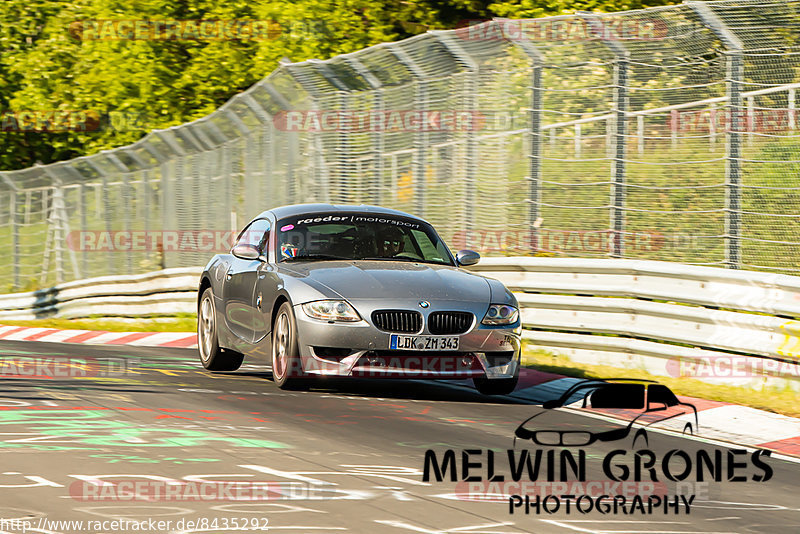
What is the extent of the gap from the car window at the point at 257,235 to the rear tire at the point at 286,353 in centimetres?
125

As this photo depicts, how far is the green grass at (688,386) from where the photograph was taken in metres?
10.2

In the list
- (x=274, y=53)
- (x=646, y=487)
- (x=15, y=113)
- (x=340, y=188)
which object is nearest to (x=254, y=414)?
(x=646, y=487)

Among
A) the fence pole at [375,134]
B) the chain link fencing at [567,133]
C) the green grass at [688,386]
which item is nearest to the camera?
the green grass at [688,386]

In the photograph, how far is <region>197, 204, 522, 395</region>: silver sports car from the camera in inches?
384

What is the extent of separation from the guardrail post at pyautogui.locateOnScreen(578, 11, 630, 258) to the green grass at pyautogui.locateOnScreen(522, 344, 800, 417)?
3.99 ft

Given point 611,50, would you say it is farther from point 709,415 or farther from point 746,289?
point 709,415

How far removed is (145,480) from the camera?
6637 mm

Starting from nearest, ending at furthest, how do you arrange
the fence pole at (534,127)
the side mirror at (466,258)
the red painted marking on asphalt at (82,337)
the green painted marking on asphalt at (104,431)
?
the green painted marking on asphalt at (104,431), the side mirror at (466,258), the fence pole at (534,127), the red painted marking on asphalt at (82,337)

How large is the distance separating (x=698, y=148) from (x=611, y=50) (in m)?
1.52
